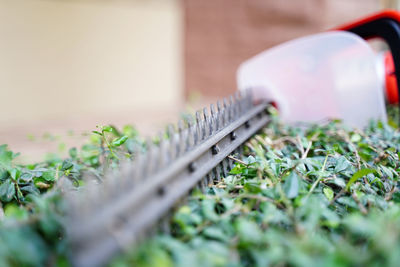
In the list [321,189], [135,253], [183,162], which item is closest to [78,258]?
[135,253]

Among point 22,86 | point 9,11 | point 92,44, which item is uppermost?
point 9,11

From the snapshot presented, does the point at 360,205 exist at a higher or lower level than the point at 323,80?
lower

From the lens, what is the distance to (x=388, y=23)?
1116 millimetres

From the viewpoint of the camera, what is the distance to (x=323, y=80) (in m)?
1.16

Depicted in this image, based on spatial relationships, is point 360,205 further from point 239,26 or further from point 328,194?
point 239,26

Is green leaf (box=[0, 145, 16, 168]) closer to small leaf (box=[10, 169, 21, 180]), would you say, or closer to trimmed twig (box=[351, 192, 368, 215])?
small leaf (box=[10, 169, 21, 180])

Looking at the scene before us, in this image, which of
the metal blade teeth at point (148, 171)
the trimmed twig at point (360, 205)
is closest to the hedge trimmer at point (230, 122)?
the metal blade teeth at point (148, 171)

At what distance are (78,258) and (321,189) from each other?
406mm

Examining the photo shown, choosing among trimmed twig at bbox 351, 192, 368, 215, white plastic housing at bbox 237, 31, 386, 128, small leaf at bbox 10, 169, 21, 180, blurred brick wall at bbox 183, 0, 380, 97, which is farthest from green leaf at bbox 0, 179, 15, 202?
blurred brick wall at bbox 183, 0, 380, 97

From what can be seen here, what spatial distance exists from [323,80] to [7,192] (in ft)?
3.18

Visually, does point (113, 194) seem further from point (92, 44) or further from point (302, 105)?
point (92, 44)

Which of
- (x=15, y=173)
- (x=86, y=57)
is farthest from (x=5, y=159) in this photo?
(x=86, y=57)

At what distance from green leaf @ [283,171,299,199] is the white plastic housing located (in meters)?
0.70

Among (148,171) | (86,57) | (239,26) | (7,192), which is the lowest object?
(7,192)
